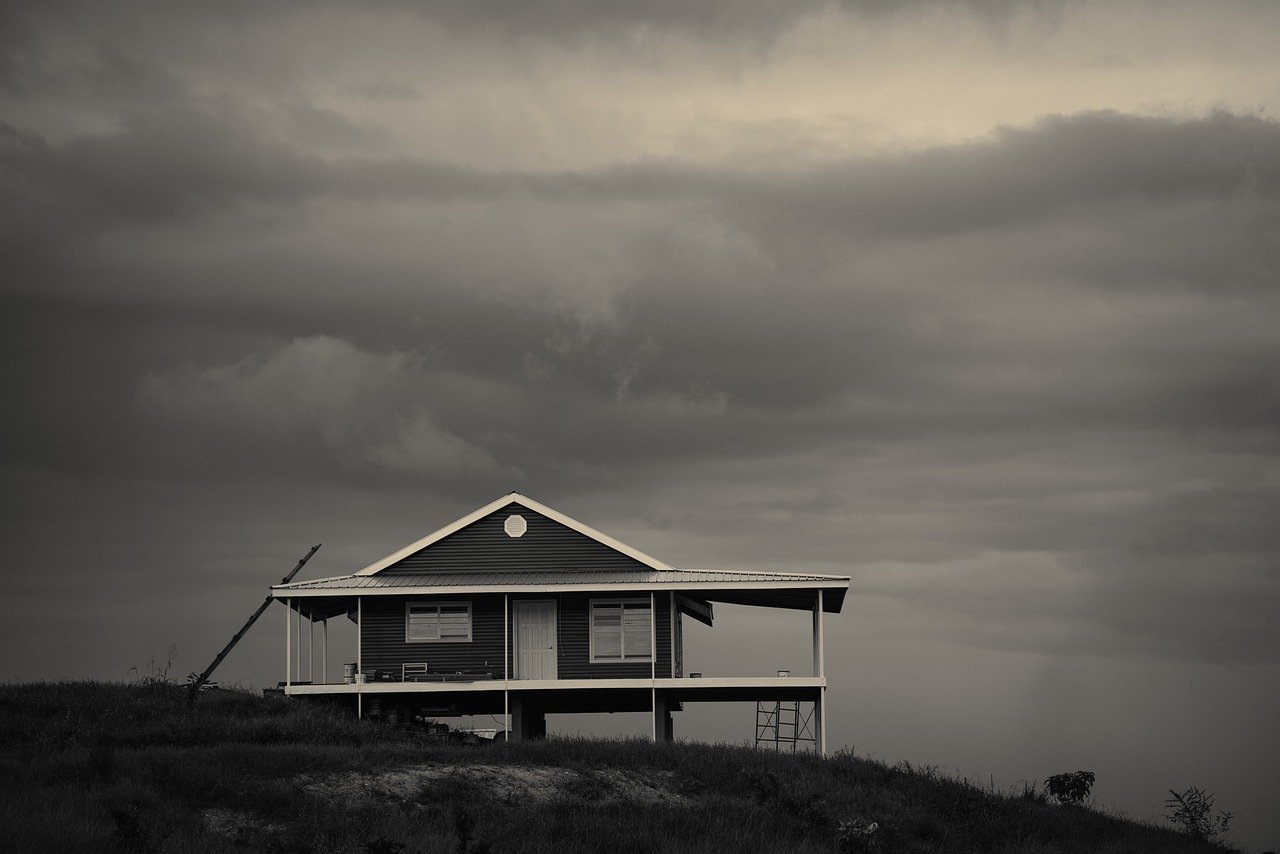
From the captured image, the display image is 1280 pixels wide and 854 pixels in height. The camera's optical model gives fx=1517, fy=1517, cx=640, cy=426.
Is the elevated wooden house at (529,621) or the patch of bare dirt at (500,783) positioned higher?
the elevated wooden house at (529,621)

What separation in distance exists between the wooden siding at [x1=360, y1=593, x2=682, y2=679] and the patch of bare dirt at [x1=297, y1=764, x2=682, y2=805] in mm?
A: 7734

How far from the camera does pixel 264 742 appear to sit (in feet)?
Answer: 120

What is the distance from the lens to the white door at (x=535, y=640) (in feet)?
141

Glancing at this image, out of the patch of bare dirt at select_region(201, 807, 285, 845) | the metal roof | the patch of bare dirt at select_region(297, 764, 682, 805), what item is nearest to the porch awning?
the metal roof

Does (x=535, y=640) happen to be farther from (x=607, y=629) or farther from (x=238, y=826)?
(x=238, y=826)

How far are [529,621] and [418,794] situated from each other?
11.4 meters

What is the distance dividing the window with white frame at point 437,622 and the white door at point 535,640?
1.51 m

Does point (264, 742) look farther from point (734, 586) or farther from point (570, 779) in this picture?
point (734, 586)

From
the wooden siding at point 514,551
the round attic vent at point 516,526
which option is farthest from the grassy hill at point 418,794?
the round attic vent at point 516,526

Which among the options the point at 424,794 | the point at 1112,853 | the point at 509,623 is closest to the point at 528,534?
the point at 509,623

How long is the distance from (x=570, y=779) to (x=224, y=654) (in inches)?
542

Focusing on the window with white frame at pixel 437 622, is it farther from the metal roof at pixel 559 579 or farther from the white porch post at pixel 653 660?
the white porch post at pixel 653 660

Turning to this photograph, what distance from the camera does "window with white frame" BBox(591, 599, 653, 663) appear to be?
4275 centimetres

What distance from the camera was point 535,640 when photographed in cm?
4316
